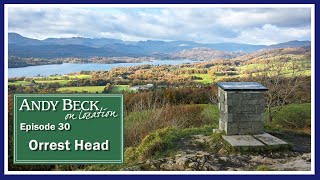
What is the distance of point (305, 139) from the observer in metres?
12.3

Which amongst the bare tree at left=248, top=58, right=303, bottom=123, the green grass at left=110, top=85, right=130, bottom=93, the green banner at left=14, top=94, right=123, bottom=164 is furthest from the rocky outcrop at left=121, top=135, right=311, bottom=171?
the bare tree at left=248, top=58, right=303, bottom=123

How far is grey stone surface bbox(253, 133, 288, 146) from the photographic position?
11.4 meters

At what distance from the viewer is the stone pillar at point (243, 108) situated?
1198cm

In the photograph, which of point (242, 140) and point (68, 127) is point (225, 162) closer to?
point (242, 140)

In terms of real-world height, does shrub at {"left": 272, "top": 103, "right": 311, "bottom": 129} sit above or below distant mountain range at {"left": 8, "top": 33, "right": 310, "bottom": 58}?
below

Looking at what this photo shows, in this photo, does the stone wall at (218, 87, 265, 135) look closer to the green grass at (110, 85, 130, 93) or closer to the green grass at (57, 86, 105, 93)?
the green grass at (110, 85, 130, 93)

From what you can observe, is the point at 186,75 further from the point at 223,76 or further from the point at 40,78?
the point at 40,78

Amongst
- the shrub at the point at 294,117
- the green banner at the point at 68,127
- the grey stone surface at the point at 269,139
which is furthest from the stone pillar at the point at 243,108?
the green banner at the point at 68,127

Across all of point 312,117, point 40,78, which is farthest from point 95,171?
point 312,117

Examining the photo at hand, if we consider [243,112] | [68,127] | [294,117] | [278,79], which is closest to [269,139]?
[243,112]

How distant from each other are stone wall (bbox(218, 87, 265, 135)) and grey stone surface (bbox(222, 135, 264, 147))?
0.71 ft

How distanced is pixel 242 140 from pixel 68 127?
150 inches

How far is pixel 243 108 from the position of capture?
Result: 12047 millimetres

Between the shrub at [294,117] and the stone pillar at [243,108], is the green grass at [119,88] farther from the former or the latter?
the shrub at [294,117]
